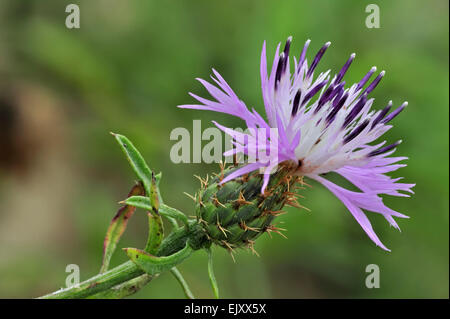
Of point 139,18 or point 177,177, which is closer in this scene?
point 177,177

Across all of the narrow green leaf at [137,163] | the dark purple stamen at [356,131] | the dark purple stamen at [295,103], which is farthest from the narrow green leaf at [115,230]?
the dark purple stamen at [356,131]

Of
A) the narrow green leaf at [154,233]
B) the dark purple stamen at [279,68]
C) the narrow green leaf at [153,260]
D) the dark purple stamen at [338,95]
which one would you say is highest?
the dark purple stamen at [279,68]

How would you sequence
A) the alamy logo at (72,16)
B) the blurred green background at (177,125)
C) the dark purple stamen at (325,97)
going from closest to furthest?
the dark purple stamen at (325,97) < the blurred green background at (177,125) < the alamy logo at (72,16)

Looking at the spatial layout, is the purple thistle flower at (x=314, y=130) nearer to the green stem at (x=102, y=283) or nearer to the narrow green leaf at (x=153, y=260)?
the narrow green leaf at (x=153, y=260)

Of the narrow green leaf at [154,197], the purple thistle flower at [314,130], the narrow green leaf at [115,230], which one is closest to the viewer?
the narrow green leaf at [154,197]

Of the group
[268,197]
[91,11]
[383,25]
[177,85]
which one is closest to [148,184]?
[268,197]

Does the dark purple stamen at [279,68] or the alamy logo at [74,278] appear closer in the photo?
the dark purple stamen at [279,68]
